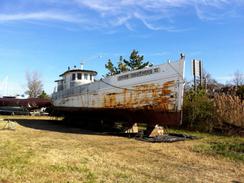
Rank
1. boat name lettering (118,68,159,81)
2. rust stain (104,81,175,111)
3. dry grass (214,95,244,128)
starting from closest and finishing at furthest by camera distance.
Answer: rust stain (104,81,175,111)
boat name lettering (118,68,159,81)
dry grass (214,95,244,128)

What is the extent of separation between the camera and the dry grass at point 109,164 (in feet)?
23.0

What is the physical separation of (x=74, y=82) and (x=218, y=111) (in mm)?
9703

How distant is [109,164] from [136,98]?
7.53 meters

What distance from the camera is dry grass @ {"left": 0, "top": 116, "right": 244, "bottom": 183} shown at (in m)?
7.01

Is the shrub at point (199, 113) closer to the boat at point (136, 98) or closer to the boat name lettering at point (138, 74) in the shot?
the boat at point (136, 98)

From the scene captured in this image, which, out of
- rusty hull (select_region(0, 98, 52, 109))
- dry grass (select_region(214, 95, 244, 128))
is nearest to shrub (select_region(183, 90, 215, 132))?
dry grass (select_region(214, 95, 244, 128))

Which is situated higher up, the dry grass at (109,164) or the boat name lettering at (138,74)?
the boat name lettering at (138,74)

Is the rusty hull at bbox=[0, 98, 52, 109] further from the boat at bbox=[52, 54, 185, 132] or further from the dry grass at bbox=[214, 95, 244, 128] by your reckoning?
the dry grass at bbox=[214, 95, 244, 128]

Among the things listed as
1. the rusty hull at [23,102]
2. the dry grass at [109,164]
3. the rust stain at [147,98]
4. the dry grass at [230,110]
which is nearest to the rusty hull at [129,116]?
the rust stain at [147,98]

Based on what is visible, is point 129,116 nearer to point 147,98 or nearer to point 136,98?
point 136,98

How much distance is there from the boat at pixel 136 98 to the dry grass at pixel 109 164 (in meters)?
3.02

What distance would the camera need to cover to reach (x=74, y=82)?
22.5 m

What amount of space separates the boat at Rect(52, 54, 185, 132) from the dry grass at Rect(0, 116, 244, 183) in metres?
3.02

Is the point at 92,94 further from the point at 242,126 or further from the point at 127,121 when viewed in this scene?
the point at 242,126
